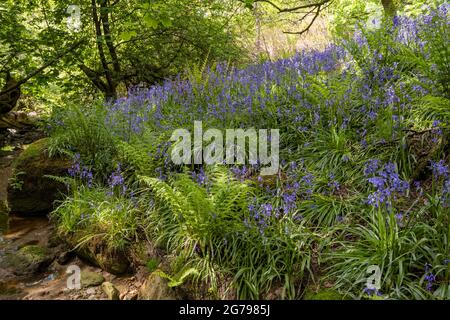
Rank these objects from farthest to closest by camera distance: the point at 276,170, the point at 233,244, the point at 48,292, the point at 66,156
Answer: the point at 66,156 → the point at 276,170 → the point at 48,292 → the point at 233,244

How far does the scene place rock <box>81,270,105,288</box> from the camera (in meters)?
3.62

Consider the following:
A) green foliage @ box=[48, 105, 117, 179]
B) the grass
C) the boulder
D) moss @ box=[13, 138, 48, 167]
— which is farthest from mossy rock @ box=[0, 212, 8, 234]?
the boulder

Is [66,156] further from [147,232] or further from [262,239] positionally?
[262,239]

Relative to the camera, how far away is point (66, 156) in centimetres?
521

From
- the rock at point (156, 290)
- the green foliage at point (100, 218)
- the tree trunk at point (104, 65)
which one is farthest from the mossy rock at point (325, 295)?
the tree trunk at point (104, 65)

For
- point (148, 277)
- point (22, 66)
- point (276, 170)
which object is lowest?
point (148, 277)

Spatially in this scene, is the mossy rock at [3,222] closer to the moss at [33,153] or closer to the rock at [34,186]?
the rock at [34,186]

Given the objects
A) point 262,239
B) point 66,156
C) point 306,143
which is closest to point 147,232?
point 262,239

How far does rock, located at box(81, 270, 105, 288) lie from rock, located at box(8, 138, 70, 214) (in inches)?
70.1

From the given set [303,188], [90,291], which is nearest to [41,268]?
[90,291]

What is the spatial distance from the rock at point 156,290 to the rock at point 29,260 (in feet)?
4.82

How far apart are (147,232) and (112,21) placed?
6.66m

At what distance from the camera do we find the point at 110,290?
3.38m

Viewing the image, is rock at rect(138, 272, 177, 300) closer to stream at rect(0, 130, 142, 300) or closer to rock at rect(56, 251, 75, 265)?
stream at rect(0, 130, 142, 300)
